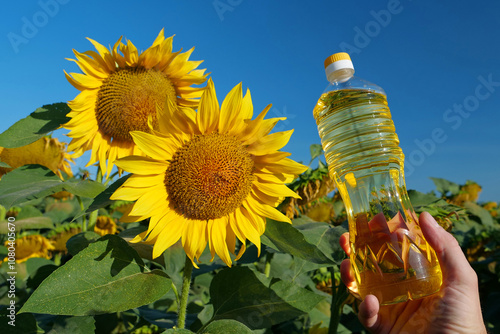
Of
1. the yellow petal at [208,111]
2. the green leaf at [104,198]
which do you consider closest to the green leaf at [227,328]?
the green leaf at [104,198]

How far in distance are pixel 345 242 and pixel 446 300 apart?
0.55 metres

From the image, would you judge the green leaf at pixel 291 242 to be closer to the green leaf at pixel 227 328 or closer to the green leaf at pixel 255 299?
the green leaf at pixel 255 299

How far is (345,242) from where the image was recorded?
198cm

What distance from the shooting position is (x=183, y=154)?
5.22 ft

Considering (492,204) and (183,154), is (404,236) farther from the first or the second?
(492,204)

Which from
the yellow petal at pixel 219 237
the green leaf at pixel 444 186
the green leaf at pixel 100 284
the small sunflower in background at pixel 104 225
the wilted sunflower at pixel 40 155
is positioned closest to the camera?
the green leaf at pixel 100 284

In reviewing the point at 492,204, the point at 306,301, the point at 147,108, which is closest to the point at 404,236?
the point at 306,301

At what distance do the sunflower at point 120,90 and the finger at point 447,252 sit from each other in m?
1.40

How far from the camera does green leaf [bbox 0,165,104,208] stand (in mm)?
1668

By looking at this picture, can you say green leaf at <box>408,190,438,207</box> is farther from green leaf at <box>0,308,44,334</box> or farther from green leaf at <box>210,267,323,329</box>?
green leaf at <box>0,308,44,334</box>

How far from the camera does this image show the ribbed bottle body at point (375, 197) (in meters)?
1.92

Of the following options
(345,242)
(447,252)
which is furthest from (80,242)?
(447,252)

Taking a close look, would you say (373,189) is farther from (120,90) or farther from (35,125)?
(35,125)

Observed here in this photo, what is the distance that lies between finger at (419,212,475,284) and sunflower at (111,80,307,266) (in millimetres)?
833
